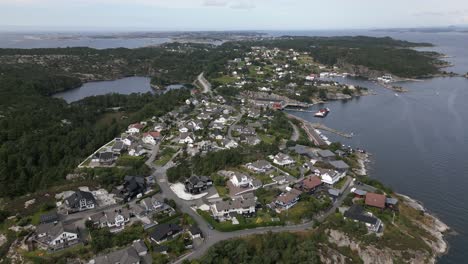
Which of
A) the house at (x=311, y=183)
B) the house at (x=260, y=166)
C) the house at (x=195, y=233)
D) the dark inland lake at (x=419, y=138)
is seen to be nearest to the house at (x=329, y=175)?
the house at (x=311, y=183)

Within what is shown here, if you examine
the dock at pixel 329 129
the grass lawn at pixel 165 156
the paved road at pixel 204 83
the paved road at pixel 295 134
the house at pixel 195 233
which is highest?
the house at pixel 195 233

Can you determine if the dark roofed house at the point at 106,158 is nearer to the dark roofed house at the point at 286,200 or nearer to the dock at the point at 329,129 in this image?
the dark roofed house at the point at 286,200

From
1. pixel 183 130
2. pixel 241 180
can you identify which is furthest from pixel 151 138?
pixel 241 180

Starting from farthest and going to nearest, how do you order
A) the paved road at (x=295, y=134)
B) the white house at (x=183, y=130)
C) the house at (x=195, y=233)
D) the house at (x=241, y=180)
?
the white house at (x=183, y=130)
the paved road at (x=295, y=134)
the house at (x=241, y=180)
the house at (x=195, y=233)

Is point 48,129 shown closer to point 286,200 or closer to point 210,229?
point 210,229

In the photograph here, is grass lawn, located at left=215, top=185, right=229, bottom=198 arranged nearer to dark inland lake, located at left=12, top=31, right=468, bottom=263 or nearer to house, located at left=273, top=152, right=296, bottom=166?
house, located at left=273, top=152, right=296, bottom=166

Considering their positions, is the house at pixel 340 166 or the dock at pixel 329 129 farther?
the dock at pixel 329 129

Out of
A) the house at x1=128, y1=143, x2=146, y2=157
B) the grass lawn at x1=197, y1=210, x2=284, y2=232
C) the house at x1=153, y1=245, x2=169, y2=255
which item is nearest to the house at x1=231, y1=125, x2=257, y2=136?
the house at x1=128, y1=143, x2=146, y2=157
